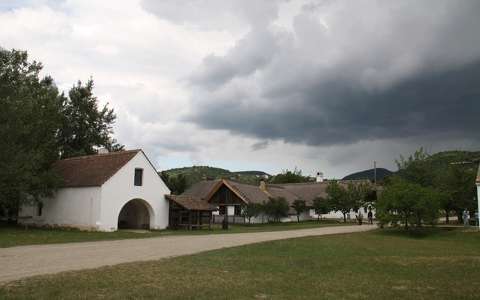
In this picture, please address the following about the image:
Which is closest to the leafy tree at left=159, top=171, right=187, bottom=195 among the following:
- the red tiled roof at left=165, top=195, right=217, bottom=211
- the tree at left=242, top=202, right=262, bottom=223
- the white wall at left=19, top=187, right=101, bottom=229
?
the tree at left=242, top=202, right=262, bottom=223

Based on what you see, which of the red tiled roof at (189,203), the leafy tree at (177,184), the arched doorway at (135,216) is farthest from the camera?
the leafy tree at (177,184)

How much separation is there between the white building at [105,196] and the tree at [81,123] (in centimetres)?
1200

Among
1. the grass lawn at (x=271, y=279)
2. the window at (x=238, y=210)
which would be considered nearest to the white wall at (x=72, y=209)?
the grass lawn at (x=271, y=279)

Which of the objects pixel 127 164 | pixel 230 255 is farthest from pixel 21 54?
pixel 230 255

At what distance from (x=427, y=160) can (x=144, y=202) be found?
28164 millimetres

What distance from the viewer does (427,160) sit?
45344 millimetres

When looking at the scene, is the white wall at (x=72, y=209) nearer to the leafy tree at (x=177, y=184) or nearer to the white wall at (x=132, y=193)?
the white wall at (x=132, y=193)

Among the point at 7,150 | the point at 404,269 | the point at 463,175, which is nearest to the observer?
the point at 404,269

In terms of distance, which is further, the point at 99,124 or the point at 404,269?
the point at 99,124

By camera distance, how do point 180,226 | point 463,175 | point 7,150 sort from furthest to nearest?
point 463,175 < point 180,226 < point 7,150

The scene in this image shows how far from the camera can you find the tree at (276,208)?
5056cm

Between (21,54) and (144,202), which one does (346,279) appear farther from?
(21,54)

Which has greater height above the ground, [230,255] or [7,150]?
[7,150]

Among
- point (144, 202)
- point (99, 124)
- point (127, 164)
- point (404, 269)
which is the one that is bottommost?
point (404, 269)
